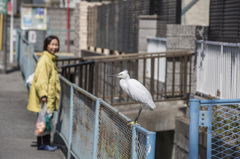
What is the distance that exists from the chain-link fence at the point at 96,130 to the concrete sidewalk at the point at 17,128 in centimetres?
56

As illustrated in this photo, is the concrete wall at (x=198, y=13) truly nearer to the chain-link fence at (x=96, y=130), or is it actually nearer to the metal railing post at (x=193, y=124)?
the chain-link fence at (x=96, y=130)

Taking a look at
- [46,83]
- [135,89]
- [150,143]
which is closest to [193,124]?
[135,89]

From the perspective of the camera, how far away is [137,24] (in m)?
16.0

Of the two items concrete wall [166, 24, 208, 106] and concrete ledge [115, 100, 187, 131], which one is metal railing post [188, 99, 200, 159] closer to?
concrete ledge [115, 100, 187, 131]

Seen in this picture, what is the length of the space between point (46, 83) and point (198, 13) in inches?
254

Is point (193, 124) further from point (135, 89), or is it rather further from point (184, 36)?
point (184, 36)

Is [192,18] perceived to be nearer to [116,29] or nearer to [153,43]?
[153,43]

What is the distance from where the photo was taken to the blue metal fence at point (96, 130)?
4522mm

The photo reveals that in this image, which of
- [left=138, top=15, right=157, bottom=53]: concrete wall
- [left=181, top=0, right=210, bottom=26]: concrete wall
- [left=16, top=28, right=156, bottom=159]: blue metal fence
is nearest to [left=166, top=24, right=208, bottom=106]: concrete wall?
[left=181, top=0, right=210, bottom=26]: concrete wall

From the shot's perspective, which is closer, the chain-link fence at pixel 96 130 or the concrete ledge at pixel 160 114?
the chain-link fence at pixel 96 130

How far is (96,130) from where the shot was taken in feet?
20.3

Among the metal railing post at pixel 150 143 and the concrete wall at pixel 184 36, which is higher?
the concrete wall at pixel 184 36

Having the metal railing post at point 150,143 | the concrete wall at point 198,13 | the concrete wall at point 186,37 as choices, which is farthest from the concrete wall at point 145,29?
the metal railing post at point 150,143

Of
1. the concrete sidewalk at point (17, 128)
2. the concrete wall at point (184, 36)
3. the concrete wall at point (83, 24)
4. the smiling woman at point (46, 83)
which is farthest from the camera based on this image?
the concrete wall at point (83, 24)
